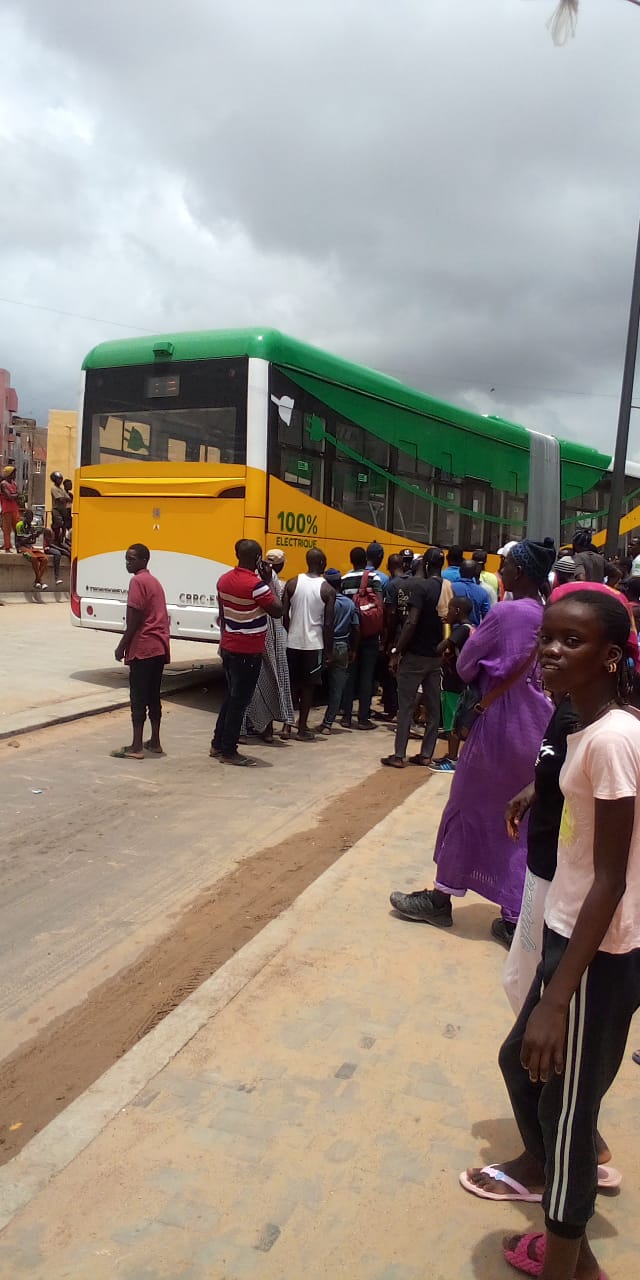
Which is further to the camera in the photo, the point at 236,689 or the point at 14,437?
the point at 14,437

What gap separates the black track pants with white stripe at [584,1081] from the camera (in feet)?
7.18

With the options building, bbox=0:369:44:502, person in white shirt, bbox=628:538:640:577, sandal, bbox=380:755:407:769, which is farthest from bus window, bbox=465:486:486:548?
building, bbox=0:369:44:502

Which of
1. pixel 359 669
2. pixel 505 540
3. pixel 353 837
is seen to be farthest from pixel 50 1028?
pixel 505 540

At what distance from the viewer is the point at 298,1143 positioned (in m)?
2.91

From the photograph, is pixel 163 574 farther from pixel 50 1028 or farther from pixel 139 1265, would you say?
pixel 139 1265

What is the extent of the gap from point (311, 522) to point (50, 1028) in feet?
25.7

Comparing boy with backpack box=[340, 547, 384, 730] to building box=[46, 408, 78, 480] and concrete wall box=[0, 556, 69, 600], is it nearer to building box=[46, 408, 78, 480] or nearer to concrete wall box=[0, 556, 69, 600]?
concrete wall box=[0, 556, 69, 600]

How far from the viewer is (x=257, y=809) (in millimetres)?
6980

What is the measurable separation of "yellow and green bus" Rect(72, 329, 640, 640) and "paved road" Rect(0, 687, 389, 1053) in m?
2.05

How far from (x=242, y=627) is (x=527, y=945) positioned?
5709 millimetres

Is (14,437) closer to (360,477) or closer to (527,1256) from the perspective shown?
(360,477)

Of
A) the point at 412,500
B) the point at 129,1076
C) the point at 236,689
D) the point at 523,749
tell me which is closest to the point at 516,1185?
Result: the point at 129,1076

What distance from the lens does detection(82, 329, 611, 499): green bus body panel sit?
10602mm

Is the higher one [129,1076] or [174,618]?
[174,618]
